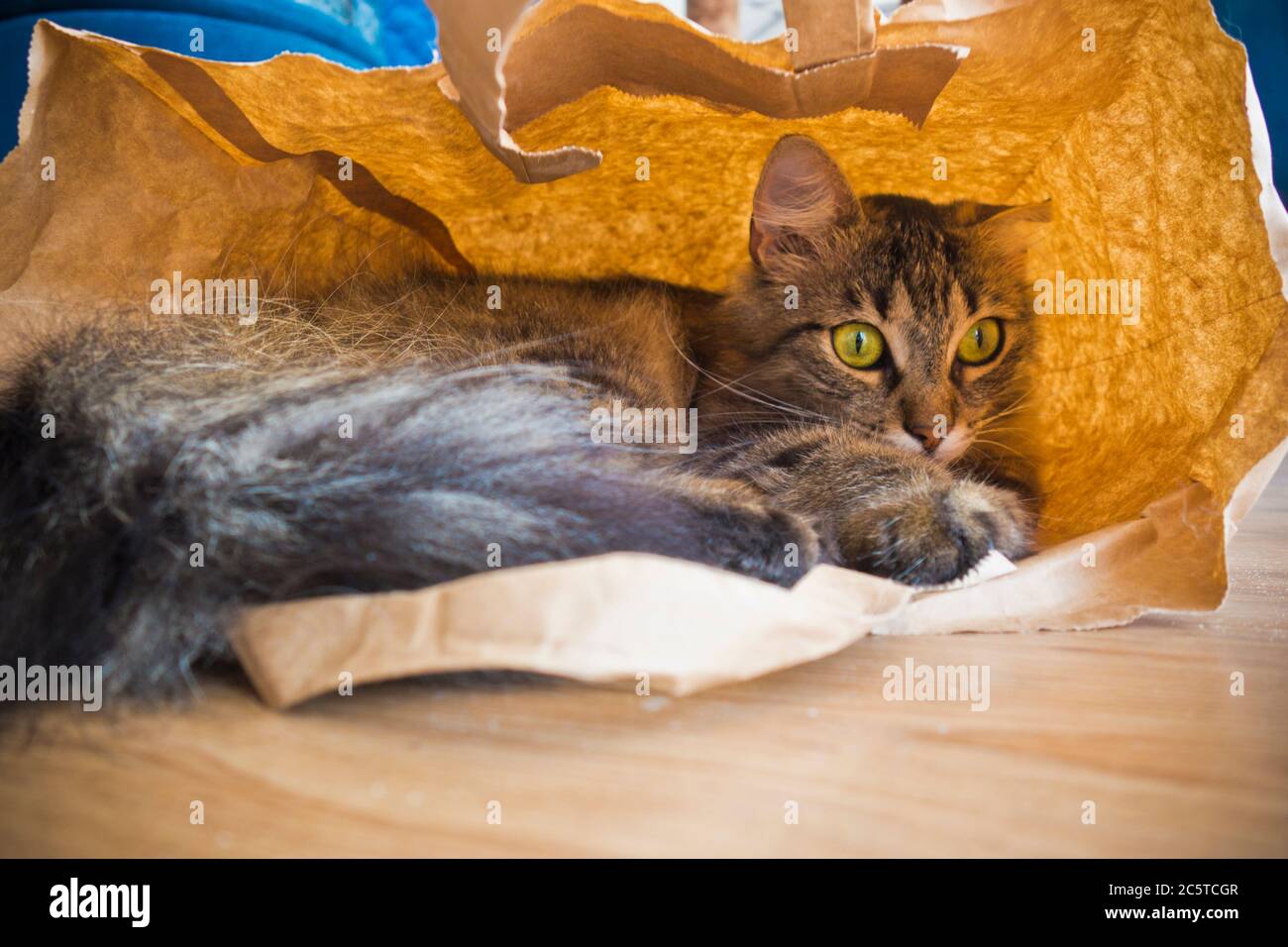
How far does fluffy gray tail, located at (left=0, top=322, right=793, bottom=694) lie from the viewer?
2.51 feet

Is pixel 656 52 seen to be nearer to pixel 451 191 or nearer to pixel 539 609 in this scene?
pixel 451 191

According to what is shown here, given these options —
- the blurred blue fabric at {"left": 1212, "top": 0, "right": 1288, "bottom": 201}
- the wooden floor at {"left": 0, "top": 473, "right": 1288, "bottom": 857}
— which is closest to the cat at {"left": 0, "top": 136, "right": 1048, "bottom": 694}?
the wooden floor at {"left": 0, "top": 473, "right": 1288, "bottom": 857}

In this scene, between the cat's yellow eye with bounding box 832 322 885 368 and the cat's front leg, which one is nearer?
the cat's front leg

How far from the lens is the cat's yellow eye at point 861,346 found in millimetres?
1501

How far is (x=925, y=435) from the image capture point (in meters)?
1.41

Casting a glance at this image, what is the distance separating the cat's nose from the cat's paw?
19 centimetres

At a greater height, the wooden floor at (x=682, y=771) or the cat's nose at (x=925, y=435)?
the cat's nose at (x=925, y=435)

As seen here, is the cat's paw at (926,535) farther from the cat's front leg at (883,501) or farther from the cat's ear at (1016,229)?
the cat's ear at (1016,229)

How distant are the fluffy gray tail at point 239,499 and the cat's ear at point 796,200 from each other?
675mm

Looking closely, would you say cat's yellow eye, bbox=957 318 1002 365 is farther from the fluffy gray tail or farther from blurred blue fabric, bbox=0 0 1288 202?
the fluffy gray tail

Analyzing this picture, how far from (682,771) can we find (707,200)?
47.4 inches

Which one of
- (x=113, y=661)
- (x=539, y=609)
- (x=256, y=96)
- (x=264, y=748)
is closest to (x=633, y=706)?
(x=539, y=609)

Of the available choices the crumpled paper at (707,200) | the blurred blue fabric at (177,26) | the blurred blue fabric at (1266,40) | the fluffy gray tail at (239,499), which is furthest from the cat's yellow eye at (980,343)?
the blurred blue fabric at (177,26)

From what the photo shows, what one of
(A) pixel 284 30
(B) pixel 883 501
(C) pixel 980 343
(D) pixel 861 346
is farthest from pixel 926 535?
(A) pixel 284 30
